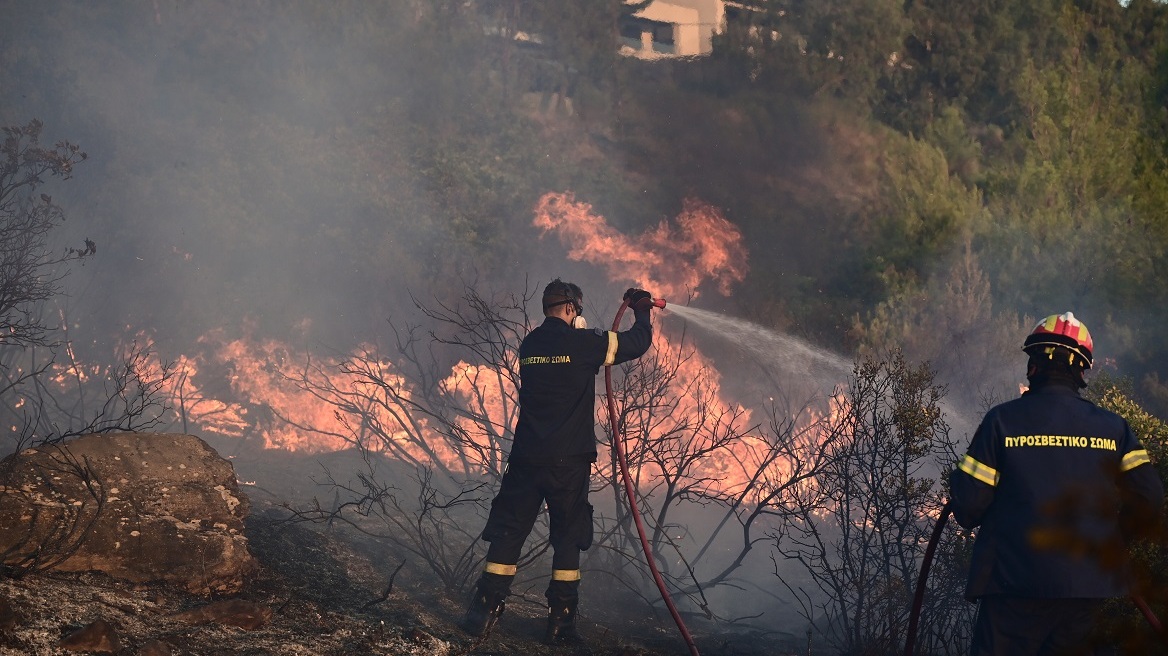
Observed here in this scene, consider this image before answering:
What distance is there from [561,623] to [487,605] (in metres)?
0.43

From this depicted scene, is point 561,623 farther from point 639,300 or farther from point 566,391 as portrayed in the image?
point 639,300

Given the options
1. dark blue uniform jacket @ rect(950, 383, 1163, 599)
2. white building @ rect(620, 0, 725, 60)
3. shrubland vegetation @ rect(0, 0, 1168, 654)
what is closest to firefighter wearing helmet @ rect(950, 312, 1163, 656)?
dark blue uniform jacket @ rect(950, 383, 1163, 599)

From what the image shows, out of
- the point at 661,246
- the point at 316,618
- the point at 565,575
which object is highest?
the point at 661,246

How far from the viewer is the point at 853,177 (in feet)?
67.6

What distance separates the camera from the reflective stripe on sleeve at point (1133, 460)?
3.71 metres

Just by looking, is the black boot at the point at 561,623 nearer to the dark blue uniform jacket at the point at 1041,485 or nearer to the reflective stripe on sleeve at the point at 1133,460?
the dark blue uniform jacket at the point at 1041,485

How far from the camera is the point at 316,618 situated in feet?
15.3

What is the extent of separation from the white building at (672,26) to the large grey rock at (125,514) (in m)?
25.1

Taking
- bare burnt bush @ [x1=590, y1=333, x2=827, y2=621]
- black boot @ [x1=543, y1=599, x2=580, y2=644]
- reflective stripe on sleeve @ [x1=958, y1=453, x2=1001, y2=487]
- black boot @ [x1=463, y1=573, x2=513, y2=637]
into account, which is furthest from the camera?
bare burnt bush @ [x1=590, y1=333, x2=827, y2=621]

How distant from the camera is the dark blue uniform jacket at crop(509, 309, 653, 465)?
212 inches

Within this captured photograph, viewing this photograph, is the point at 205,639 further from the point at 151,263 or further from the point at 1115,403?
the point at 151,263

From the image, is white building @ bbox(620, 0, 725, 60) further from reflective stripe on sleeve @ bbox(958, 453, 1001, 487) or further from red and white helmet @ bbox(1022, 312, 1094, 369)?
reflective stripe on sleeve @ bbox(958, 453, 1001, 487)

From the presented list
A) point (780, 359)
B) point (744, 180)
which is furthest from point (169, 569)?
Result: point (744, 180)

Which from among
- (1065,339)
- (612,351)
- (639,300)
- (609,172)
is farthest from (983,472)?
(609,172)
